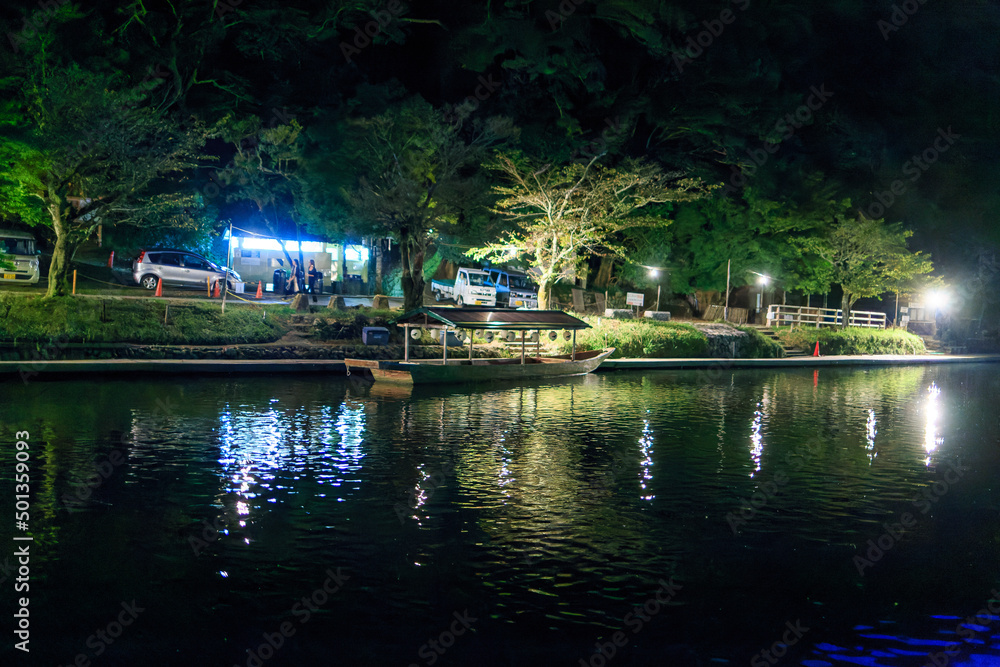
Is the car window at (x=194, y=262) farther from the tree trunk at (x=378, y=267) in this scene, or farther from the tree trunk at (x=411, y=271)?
the tree trunk at (x=378, y=267)

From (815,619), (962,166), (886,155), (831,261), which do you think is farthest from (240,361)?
(962,166)

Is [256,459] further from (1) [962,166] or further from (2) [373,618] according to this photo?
(1) [962,166]

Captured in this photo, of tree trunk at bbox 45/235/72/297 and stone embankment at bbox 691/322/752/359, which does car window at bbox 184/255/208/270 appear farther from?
stone embankment at bbox 691/322/752/359

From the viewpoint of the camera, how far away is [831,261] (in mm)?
49938

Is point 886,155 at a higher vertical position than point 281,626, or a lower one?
higher

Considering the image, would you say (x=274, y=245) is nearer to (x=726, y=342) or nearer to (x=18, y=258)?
(x=18, y=258)

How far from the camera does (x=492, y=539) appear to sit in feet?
30.4

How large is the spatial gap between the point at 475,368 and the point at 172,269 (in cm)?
1753

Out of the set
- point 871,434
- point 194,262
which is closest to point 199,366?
point 194,262

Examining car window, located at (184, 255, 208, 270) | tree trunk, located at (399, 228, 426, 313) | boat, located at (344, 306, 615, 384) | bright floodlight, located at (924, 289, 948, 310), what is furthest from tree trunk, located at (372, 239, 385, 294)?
bright floodlight, located at (924, 289, 948, 310)

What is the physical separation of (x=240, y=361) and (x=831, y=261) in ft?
124

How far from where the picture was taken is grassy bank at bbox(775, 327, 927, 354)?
44312 mm

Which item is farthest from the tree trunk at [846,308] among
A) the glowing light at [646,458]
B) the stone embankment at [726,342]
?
the glowing light at [646,458]

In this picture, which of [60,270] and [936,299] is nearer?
[60,270]
